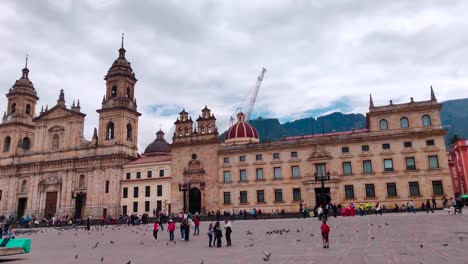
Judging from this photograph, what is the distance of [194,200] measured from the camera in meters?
55.9

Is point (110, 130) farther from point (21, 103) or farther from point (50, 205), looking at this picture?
point (21, 103)

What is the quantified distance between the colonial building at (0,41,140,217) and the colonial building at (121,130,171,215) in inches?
63.0

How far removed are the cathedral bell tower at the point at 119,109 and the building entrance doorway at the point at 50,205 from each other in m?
12.8

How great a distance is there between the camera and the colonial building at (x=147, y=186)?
58156 mm

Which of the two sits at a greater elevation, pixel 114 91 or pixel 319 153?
pixel 114 91

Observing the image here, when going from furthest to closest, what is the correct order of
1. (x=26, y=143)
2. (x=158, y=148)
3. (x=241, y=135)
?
(x=158, y=148), (x=26, y=143), (x=241, y=135)

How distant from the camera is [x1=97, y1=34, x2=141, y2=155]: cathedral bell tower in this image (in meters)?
65.1

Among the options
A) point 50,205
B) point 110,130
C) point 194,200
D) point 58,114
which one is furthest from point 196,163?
point 58,114

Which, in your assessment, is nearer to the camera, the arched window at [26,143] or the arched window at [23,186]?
the arched window at [23,186]

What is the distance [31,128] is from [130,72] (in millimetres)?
25739

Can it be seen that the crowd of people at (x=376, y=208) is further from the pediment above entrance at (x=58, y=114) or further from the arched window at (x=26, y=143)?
the arched window at (x=26, y=143)

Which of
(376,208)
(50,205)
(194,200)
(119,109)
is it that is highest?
(119,109)

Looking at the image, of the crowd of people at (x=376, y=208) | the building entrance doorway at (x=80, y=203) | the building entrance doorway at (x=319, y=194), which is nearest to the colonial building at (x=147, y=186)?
the building entrance doorway at (x=80, y=203)

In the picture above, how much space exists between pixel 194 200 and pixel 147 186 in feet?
28.7
